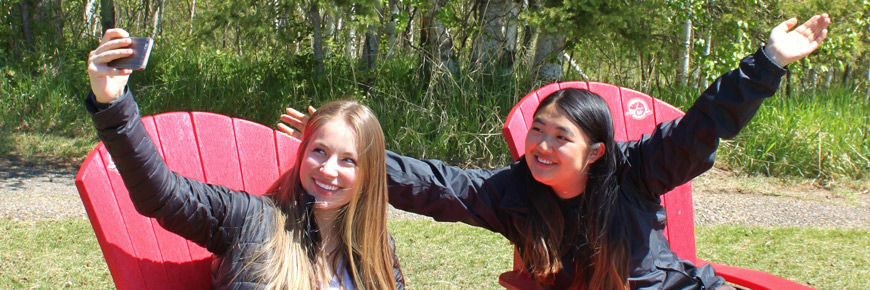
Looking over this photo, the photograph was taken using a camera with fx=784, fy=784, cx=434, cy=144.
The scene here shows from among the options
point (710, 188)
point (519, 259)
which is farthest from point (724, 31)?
point (519, 259)

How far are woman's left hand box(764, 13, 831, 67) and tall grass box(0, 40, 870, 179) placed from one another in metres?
4.65

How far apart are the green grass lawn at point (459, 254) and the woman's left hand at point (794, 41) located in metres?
2.20

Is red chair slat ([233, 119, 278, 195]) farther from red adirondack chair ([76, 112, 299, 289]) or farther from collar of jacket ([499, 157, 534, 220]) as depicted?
collar of jacket ([499, 157, 534, 220])

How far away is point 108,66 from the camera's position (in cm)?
170

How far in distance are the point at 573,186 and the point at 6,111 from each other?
22.8 feet

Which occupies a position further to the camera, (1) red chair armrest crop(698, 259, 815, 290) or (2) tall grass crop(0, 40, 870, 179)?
(2) tall grass crop(0, 40, 870, 179)

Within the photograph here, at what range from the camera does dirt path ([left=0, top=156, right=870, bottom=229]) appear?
17.3ft

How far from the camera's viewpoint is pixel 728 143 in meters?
7.36

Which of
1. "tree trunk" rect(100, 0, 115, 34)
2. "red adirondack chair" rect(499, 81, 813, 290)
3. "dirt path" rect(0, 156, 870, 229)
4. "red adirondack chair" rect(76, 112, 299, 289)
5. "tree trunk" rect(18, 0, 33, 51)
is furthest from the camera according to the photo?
"tree trunk" rect(18, 0, 33, 51)

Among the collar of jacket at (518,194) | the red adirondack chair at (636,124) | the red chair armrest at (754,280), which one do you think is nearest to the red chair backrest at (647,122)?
the red adirondack chair at (636,124)

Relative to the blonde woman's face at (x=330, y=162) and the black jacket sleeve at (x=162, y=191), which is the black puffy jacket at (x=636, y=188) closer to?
the blonde woman's face at (x=330, y=162)

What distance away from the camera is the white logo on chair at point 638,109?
314cm

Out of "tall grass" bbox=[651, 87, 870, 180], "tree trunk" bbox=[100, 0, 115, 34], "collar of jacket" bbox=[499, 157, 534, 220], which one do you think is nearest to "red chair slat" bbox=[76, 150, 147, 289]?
"collar of jacket" bbox=[499, 157, 534, 220]

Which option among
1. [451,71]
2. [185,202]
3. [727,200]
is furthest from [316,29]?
[185,202]
